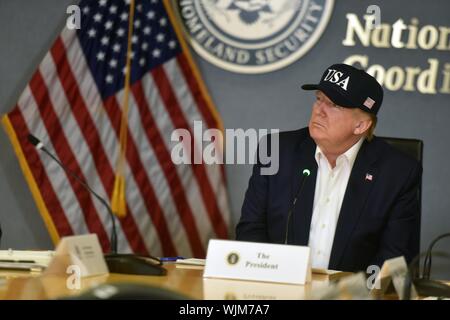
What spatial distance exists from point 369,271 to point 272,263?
784mm

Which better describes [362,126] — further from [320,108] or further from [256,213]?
[256,213]

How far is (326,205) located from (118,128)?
1.84m

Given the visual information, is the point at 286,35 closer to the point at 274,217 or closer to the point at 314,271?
the point at 274,217

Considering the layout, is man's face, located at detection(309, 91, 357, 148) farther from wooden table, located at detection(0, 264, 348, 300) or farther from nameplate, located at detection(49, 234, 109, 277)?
nameplate, located at detection(49, 234, 109, 277)

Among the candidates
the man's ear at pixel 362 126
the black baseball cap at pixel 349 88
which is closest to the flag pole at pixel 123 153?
the black baseball cap at pixel 349 88

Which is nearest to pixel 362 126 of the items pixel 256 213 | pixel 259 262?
pixel 256 213

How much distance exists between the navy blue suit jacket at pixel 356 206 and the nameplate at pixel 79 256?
976mm

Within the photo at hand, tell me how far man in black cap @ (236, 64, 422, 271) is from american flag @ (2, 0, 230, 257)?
1.44 metres

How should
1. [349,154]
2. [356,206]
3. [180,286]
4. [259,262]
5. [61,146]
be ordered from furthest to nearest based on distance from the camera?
[61,146]
[349,154]
[356,206]
[259,262]
[180,286]

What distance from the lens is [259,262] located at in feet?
7.94

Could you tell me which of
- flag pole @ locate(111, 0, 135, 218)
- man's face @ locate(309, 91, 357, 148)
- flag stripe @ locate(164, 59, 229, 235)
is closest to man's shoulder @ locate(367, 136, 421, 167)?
man's face @ locate(309, 91, 357, 148)

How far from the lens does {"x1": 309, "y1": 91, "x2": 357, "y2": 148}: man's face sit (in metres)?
3.25

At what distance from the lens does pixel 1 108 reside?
488 centimetres
